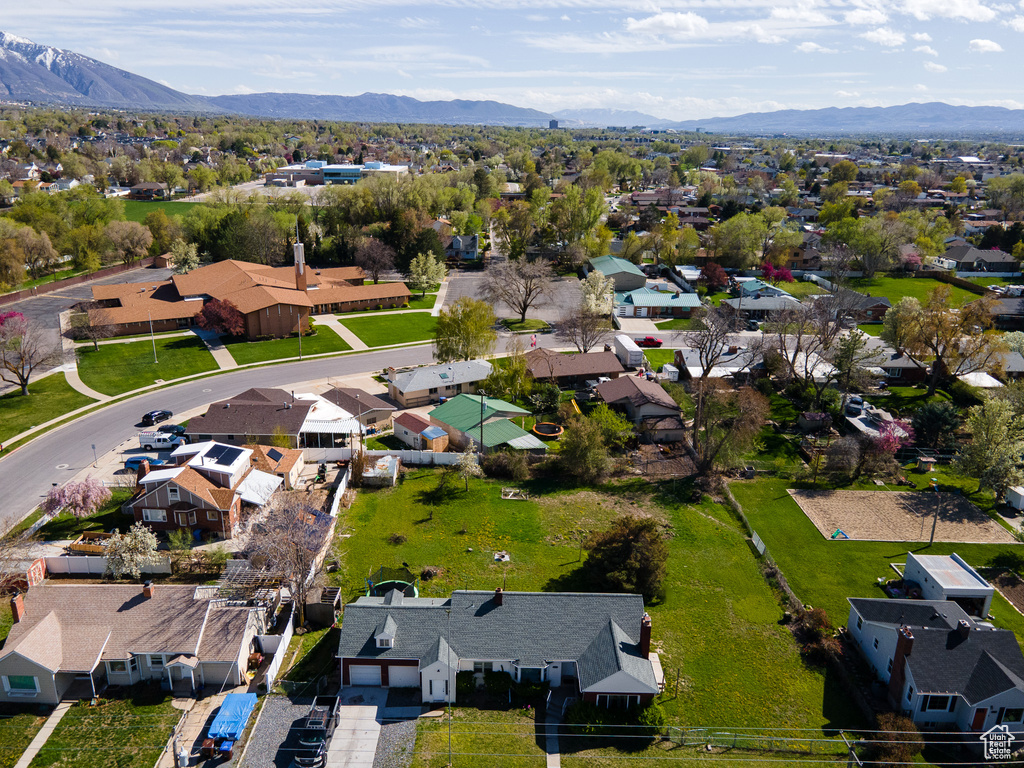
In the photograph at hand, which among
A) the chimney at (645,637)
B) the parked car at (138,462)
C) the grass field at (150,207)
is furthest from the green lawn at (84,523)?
the grass field at (150,207)

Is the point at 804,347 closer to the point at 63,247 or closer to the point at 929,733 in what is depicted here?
the point at 929,733

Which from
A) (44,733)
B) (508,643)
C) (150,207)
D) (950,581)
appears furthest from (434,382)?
(150,207)

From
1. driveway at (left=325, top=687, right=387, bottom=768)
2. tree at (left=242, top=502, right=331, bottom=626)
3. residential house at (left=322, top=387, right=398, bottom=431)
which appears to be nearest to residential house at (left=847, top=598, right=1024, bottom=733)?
driveway at (left=325, top=687, right=387, bottom=768)

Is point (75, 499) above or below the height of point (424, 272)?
below

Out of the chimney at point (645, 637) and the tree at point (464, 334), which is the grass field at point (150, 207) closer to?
the tree at point (464, 334)

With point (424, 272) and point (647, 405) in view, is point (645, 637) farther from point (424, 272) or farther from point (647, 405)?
point (424, 272)

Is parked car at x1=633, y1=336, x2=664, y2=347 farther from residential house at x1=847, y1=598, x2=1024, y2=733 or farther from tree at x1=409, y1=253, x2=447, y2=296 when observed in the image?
residential house at x1=847, y1=598, x2=1024, y2=733
